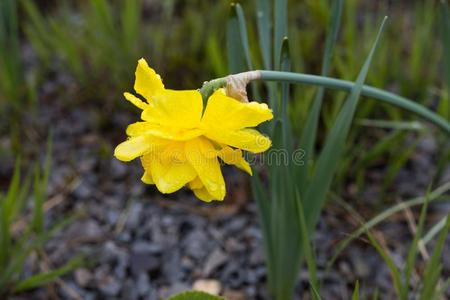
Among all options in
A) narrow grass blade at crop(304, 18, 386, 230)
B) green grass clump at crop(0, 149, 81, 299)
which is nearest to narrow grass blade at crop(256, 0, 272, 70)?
narrow grass blade at crop(304, 18, 386, 230)

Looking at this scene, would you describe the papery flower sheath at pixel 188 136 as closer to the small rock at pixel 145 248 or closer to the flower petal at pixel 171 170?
the flower petal at pixel 171 170

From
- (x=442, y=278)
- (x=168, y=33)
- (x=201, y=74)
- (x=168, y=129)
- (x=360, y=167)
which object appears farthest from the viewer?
(x=168, y=33)

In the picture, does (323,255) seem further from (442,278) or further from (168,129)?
(168,129)

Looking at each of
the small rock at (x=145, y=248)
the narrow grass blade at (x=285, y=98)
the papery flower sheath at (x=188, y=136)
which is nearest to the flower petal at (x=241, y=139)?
the papery flower sheath at (x=188, y=136)

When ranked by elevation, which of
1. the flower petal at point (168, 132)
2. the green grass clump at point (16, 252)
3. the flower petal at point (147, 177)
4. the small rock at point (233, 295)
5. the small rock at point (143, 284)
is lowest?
the small rock at point (233, 295)

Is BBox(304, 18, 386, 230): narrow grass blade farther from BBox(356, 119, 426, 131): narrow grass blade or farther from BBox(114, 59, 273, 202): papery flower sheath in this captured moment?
BBox(356, 119, 426, 131): narrow grass blade

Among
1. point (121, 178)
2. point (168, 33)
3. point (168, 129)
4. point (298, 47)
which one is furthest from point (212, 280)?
point (168, 33)
